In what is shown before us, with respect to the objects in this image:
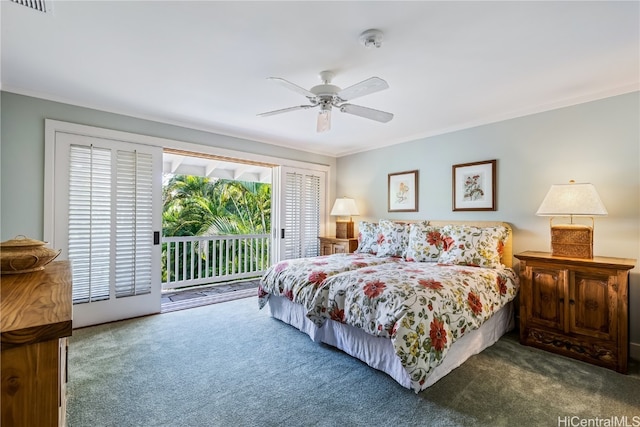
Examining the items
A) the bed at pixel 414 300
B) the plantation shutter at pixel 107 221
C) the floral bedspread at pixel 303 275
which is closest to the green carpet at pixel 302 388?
the bed at pixel 414 300

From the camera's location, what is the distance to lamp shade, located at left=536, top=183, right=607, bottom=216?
259 centimetres

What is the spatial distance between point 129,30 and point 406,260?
341cm

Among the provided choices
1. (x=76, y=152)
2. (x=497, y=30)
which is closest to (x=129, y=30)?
(x=76, y=152)

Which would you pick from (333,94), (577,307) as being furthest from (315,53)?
(577,307)

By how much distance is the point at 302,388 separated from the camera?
217 centimetres

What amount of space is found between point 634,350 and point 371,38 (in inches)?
136

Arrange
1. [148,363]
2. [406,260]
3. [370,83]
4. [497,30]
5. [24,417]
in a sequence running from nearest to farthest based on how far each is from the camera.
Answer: [24,417]
[497,30]
[370,83]
[148,363]
[406,260]

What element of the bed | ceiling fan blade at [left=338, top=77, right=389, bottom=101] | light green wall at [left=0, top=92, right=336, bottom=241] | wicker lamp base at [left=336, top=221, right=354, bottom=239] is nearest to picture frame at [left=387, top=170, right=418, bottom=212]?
the bed

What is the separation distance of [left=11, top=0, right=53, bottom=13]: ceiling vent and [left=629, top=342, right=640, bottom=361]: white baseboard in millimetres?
5004

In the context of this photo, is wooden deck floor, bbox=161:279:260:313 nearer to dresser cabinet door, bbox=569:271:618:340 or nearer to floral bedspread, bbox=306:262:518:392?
floral bedspread, bbox=306:262:518:392

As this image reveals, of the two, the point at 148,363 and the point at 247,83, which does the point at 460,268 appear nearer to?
the point at 247,83

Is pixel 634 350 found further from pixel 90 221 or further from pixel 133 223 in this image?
pixel 90 221

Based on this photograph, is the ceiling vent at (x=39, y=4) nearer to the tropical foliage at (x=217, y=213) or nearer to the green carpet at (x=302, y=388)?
the green carpet at (x=302, y=388)

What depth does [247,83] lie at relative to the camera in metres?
2.78
